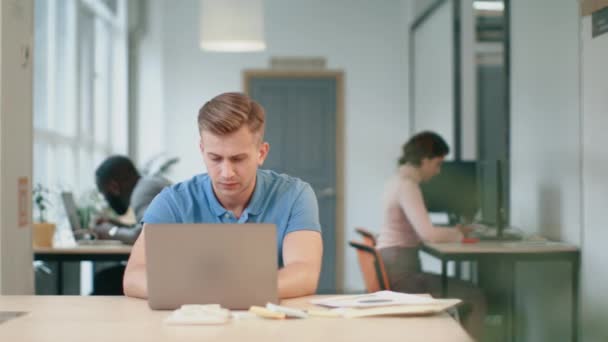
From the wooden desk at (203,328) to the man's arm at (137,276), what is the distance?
164mm

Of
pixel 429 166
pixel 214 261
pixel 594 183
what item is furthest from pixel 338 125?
pixel 214 261

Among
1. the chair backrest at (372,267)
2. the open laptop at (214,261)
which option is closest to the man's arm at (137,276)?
the open laptop at (214,261)

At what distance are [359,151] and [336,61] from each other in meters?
1.00

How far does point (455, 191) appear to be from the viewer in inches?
235

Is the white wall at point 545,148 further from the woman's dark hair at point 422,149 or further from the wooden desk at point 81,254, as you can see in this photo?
the wooden desk at point 81,254

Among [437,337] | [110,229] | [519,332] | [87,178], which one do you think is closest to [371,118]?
[87,178]

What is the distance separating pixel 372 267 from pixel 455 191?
1468 millimetres

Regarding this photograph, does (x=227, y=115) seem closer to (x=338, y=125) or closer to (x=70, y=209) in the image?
(x=70, y=209)

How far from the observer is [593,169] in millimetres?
4465

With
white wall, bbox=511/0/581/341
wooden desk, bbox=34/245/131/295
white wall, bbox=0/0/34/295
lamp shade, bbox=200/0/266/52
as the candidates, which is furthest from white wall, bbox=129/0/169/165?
white wall, bbox=0/0/34/295

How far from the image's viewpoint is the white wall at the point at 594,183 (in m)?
4.31

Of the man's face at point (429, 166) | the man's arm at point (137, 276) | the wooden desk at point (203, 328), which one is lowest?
the wooden desk at point (203, 328)

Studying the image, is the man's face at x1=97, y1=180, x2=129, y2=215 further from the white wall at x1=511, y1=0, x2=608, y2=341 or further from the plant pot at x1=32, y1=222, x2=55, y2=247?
the white wall at x1=511, y1=0, x2=608, y2=341

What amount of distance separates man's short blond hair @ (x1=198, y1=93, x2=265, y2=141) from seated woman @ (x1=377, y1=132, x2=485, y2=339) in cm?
242
